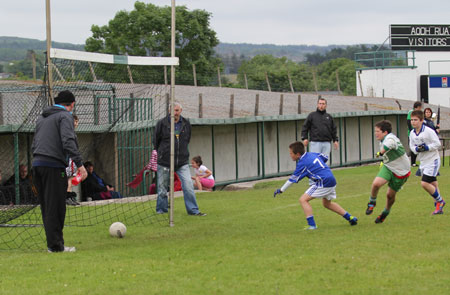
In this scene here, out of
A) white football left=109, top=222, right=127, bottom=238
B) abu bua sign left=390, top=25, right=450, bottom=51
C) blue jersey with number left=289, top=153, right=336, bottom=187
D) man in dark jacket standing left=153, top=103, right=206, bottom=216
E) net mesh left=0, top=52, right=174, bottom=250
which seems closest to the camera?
blue jersey with number left=289, top=153, right=336, bottom=187

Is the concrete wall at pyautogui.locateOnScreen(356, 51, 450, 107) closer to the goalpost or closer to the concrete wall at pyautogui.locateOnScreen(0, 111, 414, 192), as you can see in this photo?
the concrete wall at pyautogui.locateOnScreen(0, 111, 414, 192)

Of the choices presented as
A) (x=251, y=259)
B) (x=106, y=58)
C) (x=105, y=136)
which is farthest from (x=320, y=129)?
(x=251, y=259)

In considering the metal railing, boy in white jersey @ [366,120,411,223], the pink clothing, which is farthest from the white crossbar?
the metal railing

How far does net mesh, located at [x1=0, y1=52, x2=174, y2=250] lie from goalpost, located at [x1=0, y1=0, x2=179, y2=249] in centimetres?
2

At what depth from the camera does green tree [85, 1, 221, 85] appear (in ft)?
184

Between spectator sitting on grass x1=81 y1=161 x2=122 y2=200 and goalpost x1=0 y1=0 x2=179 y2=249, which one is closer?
goalpost x1=0 y1=0 x2=179 y2=249

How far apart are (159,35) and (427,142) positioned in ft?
146

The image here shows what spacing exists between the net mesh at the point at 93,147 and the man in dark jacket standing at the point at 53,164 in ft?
2.90

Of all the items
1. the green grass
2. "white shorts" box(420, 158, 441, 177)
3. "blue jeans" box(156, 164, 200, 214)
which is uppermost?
"white shorts" box(420, 158, 441, 177)

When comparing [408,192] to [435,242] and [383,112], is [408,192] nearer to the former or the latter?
[435,242]

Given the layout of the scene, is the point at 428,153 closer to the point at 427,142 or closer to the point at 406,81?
the point at 427,142

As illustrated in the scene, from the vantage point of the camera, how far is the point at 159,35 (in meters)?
54.2

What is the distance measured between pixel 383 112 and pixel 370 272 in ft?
83.5

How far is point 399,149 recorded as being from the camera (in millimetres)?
10555
